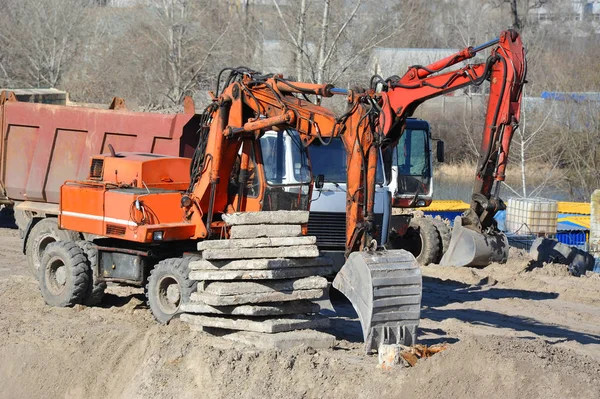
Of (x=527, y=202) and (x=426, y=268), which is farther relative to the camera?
(x=527, y=202)

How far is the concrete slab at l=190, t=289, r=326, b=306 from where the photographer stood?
32.9ft

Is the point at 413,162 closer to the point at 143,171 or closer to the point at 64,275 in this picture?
the point at 143,171

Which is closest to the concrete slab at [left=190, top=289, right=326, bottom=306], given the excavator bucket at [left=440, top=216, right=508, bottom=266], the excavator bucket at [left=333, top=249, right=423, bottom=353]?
the excavator bucket at [left=333, top=249, right=423, bottom=353]

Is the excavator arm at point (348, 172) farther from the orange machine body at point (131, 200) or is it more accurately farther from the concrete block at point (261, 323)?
the concrete block at point (261, 323)

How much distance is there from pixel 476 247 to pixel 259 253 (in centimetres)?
284

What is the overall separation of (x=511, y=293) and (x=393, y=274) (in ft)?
22.1

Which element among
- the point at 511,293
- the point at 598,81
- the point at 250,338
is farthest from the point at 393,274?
the point at 598,81

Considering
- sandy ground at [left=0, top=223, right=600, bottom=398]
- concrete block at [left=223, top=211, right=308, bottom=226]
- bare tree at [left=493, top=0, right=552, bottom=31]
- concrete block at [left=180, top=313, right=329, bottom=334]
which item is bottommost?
sandy ground at [left=0, top=223, right=600, bottom=398]

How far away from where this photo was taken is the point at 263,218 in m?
10.5

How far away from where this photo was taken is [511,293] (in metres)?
15.5

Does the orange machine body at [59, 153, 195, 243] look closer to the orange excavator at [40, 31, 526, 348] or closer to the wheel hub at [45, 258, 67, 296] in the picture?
the orange excavator at [40, 31, 526, 348]

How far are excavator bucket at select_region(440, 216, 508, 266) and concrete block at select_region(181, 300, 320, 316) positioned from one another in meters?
2.17

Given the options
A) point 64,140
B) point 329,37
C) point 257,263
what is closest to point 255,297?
point 257,263

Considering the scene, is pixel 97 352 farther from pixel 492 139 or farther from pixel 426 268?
pixel 426 268
